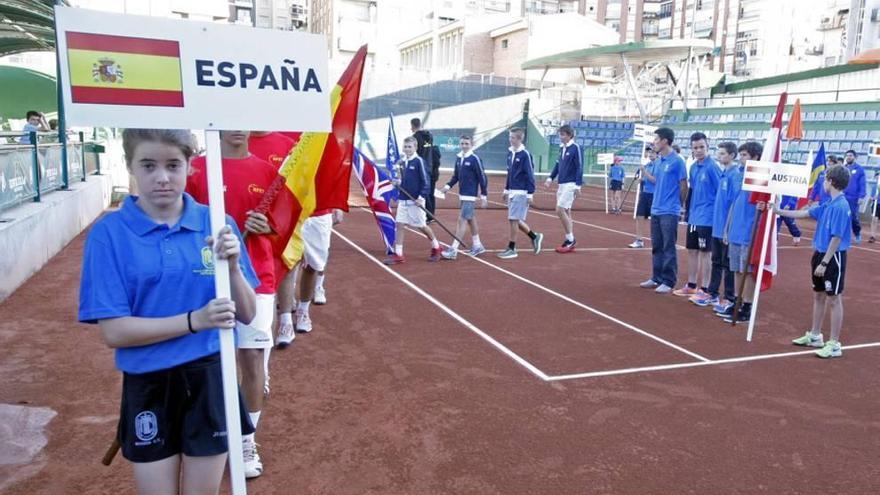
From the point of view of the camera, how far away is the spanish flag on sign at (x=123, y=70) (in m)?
2.10

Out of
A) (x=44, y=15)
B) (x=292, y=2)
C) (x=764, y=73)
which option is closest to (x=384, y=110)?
(x=44, y=15)

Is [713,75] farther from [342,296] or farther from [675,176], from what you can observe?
[342,296]

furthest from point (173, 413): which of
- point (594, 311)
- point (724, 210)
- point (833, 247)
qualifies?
point (724, 210)

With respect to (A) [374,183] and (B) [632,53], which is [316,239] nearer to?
(A) [374,183]

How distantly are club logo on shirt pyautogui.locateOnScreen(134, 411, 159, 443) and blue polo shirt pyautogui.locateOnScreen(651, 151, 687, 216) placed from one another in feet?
25.4

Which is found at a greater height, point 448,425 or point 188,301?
point 188,301

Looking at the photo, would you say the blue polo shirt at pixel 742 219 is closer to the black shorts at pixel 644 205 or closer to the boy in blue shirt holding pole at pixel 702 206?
the boy in blue shirt holding pole at pixel 702 206

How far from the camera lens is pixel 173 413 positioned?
7.59 feet

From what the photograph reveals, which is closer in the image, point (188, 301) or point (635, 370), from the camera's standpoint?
point (188, 301)

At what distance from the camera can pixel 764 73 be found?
58.6 m

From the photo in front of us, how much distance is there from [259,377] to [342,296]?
14.0 ft

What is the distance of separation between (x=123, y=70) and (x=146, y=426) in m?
1.23

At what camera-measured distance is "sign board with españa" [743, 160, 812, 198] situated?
6.59 meters

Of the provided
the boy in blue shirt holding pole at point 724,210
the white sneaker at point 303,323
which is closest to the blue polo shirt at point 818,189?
the boy in blue shirt holding pole at point 724,210
